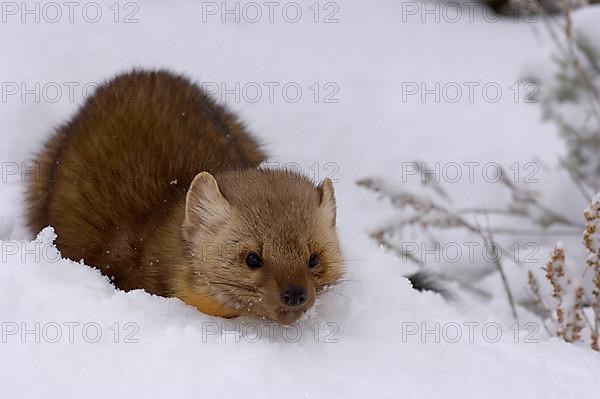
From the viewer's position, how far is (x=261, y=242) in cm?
243

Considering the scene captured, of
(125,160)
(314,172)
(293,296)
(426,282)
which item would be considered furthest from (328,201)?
(314,172)

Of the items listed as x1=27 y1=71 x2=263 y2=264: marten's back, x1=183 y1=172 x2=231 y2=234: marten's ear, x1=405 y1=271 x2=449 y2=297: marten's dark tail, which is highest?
x1=183 y1=172 x2=231 y2=234: marten's ear

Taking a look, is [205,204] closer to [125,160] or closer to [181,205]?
[181,205]

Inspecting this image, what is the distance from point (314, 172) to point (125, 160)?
1544 millimetres

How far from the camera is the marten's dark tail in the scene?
130 inches

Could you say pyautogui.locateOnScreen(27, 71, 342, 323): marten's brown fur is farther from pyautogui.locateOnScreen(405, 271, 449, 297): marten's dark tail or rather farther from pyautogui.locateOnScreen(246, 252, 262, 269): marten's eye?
pyautogui.locateOnScreen(405, 271, 449, 297): marten's dark tail

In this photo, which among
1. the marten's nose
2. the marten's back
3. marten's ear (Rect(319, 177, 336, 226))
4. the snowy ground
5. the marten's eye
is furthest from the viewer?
the marten's back

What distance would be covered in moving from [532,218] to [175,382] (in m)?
2.80

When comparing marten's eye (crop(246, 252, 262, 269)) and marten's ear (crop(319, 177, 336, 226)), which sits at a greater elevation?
marten's ear (crop(319, 177, 336, 226))

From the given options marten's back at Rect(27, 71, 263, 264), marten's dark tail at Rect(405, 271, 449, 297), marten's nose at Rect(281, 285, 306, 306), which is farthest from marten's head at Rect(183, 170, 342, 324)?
marten's dark tail at Rect(405, 271, 449, 297)

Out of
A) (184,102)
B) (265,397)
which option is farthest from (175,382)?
(184,102)

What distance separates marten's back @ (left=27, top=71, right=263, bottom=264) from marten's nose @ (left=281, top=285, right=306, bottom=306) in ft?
2.57

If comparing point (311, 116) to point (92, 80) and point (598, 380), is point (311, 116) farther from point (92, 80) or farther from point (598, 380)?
point (598, 380)

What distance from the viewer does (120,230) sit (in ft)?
→ 9.91
